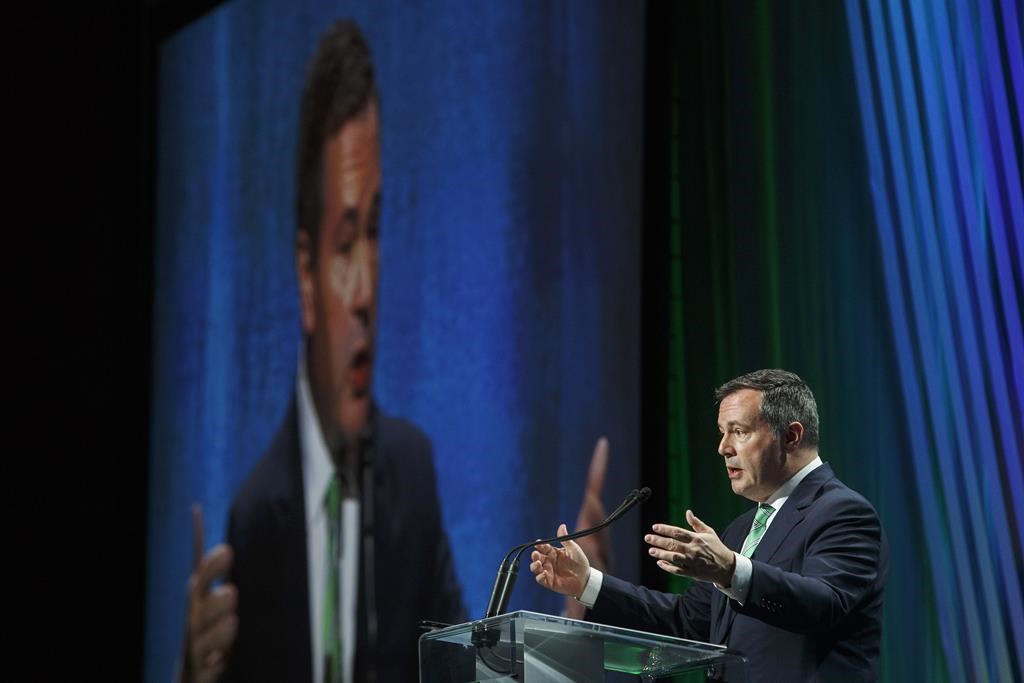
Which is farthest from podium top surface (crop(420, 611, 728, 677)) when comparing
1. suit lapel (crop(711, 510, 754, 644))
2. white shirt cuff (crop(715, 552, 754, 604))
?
suit lapel (crop(711, 510, 754, 644))

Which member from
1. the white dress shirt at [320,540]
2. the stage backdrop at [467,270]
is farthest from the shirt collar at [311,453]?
the stage backdrop at [467,270]

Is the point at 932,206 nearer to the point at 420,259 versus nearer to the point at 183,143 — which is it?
the point at 420,259

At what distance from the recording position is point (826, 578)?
2541 millimetres

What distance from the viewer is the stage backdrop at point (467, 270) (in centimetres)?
445

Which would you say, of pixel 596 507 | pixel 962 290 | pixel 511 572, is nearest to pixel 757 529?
pixel 511 572

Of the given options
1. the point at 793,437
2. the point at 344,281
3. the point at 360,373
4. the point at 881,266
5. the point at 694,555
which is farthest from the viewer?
the point at 344,281

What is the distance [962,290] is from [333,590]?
98.9 inches

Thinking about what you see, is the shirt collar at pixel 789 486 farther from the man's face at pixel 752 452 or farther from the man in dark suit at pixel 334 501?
the man in dark suit at pixel 334 501

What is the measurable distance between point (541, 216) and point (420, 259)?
0.62m

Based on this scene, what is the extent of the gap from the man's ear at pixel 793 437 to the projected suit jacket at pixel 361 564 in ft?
6.44

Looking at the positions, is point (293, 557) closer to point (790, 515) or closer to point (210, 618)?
point (210, 618)

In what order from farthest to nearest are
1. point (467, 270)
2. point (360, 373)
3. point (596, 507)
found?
1. point (360, 373)
2. point (467, 270)
3. point (596, 507)

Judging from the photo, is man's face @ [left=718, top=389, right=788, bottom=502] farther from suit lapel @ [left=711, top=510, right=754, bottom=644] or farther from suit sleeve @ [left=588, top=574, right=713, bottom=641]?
suit sleeve @ [left=588, top=574, right=713, bottom=641]

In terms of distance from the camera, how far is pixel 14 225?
5.89 m
